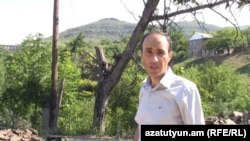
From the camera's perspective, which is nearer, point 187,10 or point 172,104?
point 172,104

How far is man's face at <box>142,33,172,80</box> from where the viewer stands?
8.58 ft

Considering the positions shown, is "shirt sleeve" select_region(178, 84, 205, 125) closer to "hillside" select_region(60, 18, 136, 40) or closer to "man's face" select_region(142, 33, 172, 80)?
"man's face" select_region(142, 33, 172, 80)

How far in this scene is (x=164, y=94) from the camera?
2592 mm

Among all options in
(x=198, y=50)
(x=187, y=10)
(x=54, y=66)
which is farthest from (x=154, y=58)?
(x=198, y=50)

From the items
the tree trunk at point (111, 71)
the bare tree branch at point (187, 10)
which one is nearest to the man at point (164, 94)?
the bare tree branch at point (187, 10)

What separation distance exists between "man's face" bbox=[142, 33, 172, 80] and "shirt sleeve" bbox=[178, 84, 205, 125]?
184mm

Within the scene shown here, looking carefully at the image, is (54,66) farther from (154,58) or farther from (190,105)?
(190,105)

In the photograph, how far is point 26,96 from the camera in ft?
67.2

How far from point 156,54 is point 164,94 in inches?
8.4

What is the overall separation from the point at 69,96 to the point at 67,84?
2.40 ft

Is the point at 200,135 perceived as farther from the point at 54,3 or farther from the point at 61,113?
the point at 61,113

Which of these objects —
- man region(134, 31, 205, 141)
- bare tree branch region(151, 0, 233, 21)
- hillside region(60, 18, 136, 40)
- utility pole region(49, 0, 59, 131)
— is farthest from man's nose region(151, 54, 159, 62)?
hillside region(60, 18, 136, 40)

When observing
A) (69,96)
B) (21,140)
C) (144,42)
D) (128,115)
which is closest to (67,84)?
(69,96)

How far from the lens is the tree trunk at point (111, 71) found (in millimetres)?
14445
